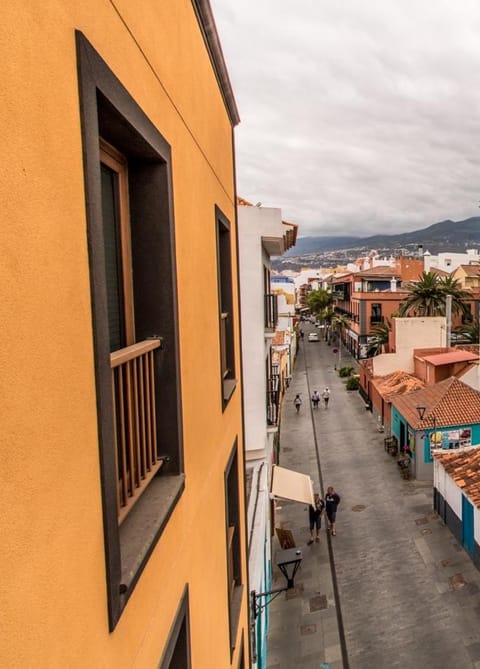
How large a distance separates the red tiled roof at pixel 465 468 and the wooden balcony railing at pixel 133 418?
13364mm

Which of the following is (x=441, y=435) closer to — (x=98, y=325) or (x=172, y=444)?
(x=172, y=444)

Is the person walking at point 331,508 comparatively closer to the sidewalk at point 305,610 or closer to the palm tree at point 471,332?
the sidewalk at point 305,610

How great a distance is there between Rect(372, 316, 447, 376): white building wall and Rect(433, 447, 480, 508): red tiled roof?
47.4 feet

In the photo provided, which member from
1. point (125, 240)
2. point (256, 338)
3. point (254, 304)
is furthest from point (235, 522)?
point (254, 304)

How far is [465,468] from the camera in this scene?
49.7 ft

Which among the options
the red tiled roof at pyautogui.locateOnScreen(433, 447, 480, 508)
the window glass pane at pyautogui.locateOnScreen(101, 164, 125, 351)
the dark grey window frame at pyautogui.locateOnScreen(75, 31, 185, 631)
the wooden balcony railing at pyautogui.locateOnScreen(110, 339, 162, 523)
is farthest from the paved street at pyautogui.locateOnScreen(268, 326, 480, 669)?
the window glass pane at pyautogui.locateOnScreen(101, 164, 125, 351)

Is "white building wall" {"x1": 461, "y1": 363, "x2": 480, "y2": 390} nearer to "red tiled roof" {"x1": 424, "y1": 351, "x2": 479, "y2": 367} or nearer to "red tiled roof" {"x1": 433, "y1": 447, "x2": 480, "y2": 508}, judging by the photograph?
"red tiled roof" {"x1": 424, "y1": 351, "x2": 479, "y2": 367}

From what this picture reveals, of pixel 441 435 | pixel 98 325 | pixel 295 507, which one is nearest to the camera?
pixel 98 325

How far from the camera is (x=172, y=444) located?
2951 millimetres

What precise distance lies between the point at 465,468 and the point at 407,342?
17.0 meters

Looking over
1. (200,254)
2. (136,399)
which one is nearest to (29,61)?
(136,399)

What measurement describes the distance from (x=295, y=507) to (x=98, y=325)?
18876 mm

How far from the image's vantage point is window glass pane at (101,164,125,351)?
8.01 feet

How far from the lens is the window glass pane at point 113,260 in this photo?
2.44m
